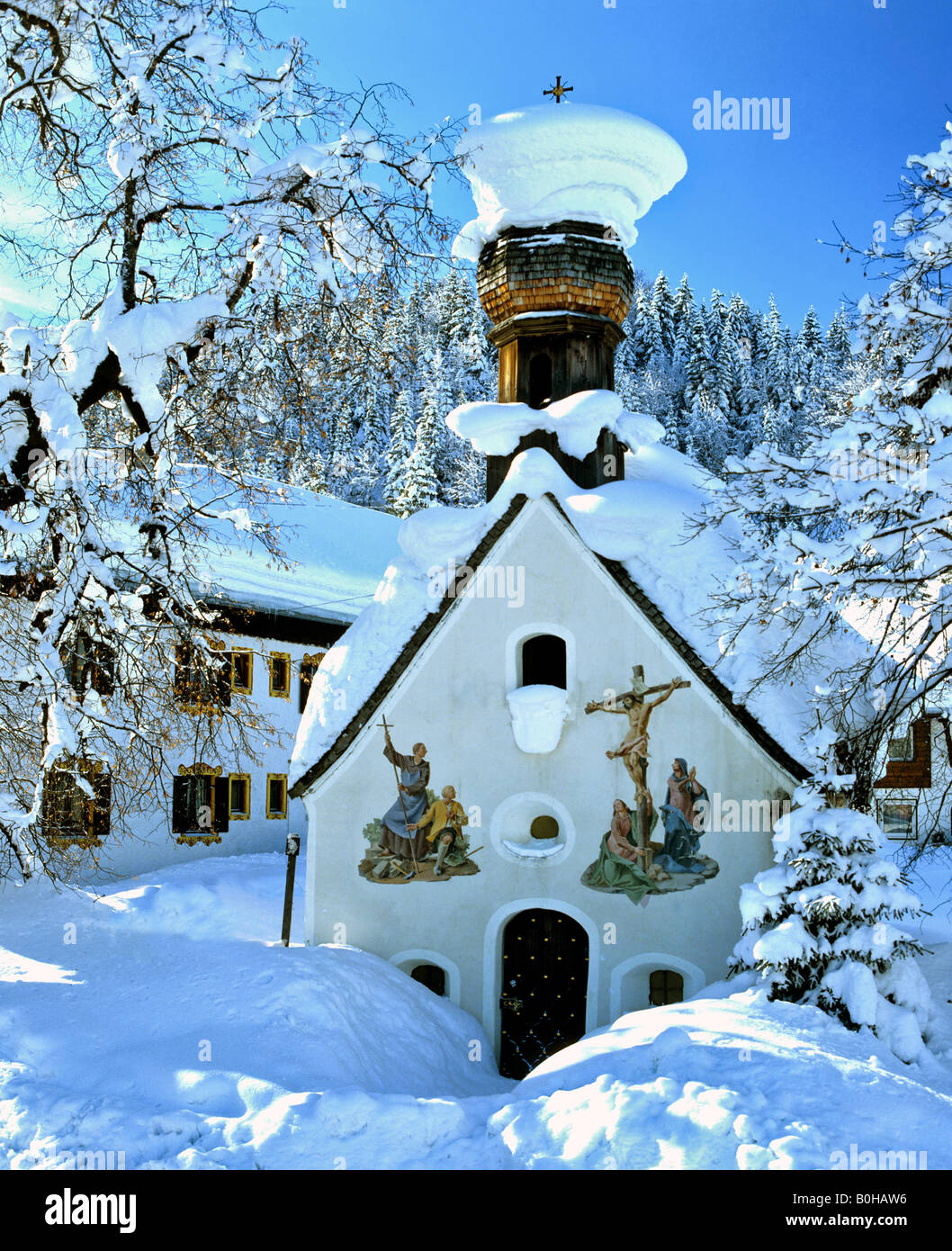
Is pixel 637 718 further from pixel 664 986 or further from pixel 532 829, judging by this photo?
pixel 664 986

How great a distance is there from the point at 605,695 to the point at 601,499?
267cm

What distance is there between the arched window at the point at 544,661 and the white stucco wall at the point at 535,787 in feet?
3.46

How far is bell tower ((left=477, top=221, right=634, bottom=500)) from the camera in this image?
17.9 metres

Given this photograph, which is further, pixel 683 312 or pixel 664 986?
pixel 683 312

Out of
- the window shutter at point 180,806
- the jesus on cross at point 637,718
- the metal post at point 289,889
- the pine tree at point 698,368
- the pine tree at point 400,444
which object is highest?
the pine tree at point 698,368

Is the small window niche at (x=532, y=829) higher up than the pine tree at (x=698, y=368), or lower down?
lower down

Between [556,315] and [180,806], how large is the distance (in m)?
12.1

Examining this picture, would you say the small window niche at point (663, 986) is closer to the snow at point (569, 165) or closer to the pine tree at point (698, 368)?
the snow at point (569, 165)

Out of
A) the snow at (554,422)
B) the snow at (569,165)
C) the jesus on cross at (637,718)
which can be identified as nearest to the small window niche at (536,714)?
the jesus on cross at (637,718)

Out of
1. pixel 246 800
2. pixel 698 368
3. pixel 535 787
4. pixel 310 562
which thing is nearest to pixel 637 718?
pixel 535 787

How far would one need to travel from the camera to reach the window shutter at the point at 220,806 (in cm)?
2359

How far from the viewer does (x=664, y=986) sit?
14875mm

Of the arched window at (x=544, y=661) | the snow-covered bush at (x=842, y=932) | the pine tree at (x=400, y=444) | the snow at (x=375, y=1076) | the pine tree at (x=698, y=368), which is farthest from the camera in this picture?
the pine tree at (x=698, y=368)

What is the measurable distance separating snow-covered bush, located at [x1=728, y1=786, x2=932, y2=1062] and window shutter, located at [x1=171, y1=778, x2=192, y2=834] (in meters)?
13.9
